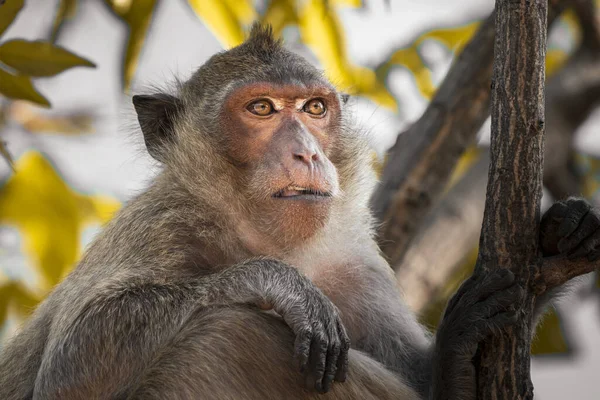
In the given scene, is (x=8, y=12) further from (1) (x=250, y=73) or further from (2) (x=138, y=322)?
(1) (x=250, y=73)

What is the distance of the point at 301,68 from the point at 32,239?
104 inches

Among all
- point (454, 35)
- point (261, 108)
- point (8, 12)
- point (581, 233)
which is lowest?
point (581, 233)

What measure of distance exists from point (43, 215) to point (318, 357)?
10.9 feet

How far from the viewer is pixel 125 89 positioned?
667 centimetres

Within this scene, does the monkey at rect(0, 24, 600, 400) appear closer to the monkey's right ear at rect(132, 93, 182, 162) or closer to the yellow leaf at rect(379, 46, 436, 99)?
the monkey's right ear at rect(132, 93, 182, 162)

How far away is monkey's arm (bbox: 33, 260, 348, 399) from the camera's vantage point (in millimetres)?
5172

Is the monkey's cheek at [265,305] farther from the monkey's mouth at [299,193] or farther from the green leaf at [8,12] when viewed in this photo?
the green leaf at [8,12]

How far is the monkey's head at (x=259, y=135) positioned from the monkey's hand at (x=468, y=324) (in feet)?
3.59

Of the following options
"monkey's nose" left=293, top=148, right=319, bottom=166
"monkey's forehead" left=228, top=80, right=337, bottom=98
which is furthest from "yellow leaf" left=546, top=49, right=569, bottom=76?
"monkey's nose" left=293, top=148, right=319, bottom=166

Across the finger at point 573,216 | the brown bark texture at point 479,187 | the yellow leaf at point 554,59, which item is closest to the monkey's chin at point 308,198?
the finger at point 573,216

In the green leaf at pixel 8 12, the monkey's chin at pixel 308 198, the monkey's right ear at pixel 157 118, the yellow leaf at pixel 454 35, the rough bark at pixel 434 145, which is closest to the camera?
→ the green leaf at pixel 8 12

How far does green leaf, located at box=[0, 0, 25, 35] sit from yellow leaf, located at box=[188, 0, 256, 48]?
84.2 inches

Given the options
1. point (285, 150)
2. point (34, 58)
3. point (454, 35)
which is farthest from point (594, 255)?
point (454, 35)

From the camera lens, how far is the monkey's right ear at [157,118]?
6707 millimetres
